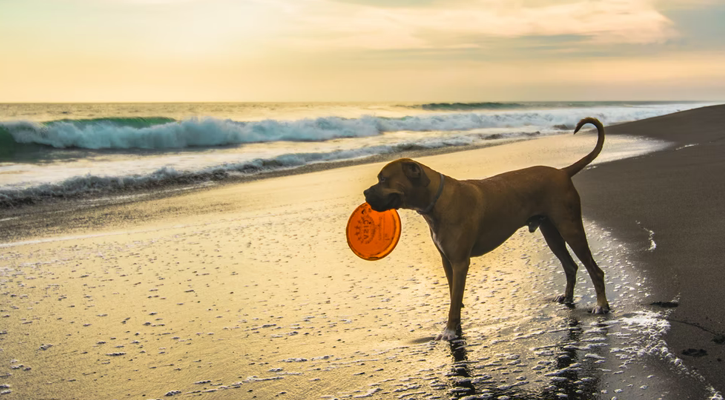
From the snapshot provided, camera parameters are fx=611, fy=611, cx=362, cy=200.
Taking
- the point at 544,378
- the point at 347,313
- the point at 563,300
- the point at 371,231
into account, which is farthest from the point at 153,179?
the point at 544,378

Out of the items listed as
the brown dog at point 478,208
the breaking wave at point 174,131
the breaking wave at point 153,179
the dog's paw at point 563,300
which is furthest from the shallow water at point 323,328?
the breaking wave at point 174,131

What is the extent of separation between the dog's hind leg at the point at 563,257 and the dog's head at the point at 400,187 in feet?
3.85

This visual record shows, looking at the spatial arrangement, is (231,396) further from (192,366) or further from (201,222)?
(201,222)

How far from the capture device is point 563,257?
15.0 ft

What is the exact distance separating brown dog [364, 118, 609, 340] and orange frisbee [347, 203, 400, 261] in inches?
16.3

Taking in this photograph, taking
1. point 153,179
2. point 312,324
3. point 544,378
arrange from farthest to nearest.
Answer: point 153,179 → point 312,324 → point 544,378

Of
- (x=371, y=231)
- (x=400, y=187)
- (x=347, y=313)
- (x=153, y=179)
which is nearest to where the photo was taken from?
(x=400, y=187)

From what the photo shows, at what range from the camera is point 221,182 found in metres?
13.7

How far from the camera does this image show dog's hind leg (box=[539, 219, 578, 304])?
4.43 m

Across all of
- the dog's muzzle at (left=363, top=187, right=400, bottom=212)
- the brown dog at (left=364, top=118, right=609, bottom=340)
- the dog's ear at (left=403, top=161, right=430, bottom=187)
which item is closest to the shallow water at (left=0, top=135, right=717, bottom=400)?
the brown dog at (left=364, top=118, right=609, bottom=340)

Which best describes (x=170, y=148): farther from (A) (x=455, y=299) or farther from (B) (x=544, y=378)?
(B) (x=544, y=378)

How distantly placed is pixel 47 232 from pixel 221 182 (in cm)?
563

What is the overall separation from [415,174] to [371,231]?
796 millimetres

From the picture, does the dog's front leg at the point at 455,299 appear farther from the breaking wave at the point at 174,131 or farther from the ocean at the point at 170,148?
the breaking wave at the point at 174,131
